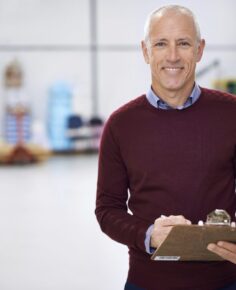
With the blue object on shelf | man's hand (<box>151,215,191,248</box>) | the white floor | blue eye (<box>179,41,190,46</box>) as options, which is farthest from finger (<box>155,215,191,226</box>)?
the blue object on shelf

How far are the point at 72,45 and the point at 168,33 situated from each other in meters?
8.94

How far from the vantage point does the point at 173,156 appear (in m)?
1.94

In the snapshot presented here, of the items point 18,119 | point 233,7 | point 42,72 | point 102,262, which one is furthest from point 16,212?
point 233,7

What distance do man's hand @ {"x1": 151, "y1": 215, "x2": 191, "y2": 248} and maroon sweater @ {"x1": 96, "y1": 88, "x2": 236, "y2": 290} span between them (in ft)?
0.16

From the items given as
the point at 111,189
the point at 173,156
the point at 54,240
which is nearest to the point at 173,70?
the point at 173,156

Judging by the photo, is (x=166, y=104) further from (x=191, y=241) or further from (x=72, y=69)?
(x=72, y=69)

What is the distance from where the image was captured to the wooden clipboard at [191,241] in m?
1.65

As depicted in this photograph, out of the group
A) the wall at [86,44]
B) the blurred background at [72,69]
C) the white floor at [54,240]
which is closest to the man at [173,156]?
the white floor at [54,240]

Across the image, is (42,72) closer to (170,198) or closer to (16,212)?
(16,212)

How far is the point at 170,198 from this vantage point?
192 cm

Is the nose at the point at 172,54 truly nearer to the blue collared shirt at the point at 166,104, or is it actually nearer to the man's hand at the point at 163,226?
the blue collared shirt at the point at 166,104

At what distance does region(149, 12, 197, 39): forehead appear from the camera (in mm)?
1890

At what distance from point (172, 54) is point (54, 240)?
3351 millimetres

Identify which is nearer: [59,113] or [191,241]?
[191,241]
